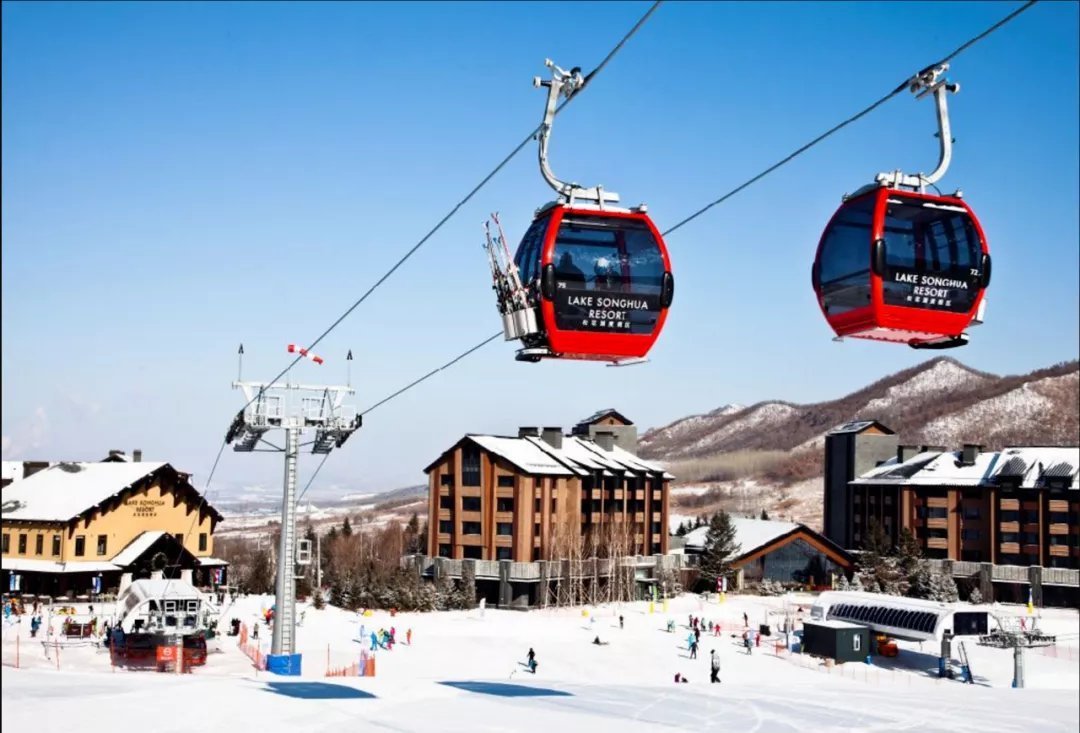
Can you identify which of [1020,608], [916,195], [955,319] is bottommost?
[1020,608]

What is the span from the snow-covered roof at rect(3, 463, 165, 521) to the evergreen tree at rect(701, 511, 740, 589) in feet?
125

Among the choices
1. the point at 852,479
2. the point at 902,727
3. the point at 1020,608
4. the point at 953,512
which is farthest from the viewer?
the point at 852,479

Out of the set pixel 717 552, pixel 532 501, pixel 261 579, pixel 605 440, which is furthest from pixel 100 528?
pixel 717 552

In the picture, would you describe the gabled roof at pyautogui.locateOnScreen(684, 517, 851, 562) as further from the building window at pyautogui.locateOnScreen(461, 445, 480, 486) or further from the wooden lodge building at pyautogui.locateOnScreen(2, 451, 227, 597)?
the wooden lodge building at pyautogui.locateOnScreen(2, 451, 227, 597)

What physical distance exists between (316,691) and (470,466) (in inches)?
1667

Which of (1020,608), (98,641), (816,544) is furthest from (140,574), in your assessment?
(1020,608)

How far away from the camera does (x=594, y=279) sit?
19172 mm

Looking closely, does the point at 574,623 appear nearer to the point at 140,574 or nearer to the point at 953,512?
the point at 140,574

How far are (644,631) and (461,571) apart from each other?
640 inches

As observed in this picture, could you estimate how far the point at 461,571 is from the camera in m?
74.9

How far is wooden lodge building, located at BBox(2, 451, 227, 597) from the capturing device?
213 ft

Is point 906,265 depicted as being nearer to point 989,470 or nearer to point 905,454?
point 989,470

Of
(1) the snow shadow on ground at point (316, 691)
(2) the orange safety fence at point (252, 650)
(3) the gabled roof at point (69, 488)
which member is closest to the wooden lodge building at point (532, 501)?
(3) the gabled roof at point (69, 488)

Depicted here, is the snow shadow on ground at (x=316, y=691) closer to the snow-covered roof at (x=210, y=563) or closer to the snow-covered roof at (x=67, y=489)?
the snow-covered roof at (x=67, y=489)
